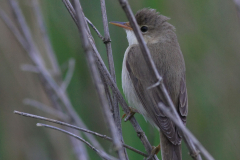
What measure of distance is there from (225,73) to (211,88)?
380 mm

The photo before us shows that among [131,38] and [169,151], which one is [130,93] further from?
[169,151]

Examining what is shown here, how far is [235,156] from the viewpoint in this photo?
12.9ft

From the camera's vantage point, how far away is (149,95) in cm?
309

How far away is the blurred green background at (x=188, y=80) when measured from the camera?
12.7 feet

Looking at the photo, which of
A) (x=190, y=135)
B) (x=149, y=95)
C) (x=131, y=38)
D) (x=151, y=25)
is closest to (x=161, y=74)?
(x=149, y=95)

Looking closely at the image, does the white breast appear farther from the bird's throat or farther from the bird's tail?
the bird's tail

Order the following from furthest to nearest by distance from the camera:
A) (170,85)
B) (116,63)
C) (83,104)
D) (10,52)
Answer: (10,52), (83,104), (116,63), (170,85)

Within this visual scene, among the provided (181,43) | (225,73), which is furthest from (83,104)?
(225,73)

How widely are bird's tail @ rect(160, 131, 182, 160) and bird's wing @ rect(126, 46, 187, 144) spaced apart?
0.06m

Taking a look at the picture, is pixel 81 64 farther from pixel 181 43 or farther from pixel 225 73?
pixel 225 73

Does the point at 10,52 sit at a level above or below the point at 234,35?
above

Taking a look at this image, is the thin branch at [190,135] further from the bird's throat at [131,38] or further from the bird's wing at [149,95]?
the bird's throat at [131,38]

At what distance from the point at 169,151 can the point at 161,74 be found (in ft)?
2.36

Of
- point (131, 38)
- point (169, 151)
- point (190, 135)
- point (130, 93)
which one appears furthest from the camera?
point (131, 38)
